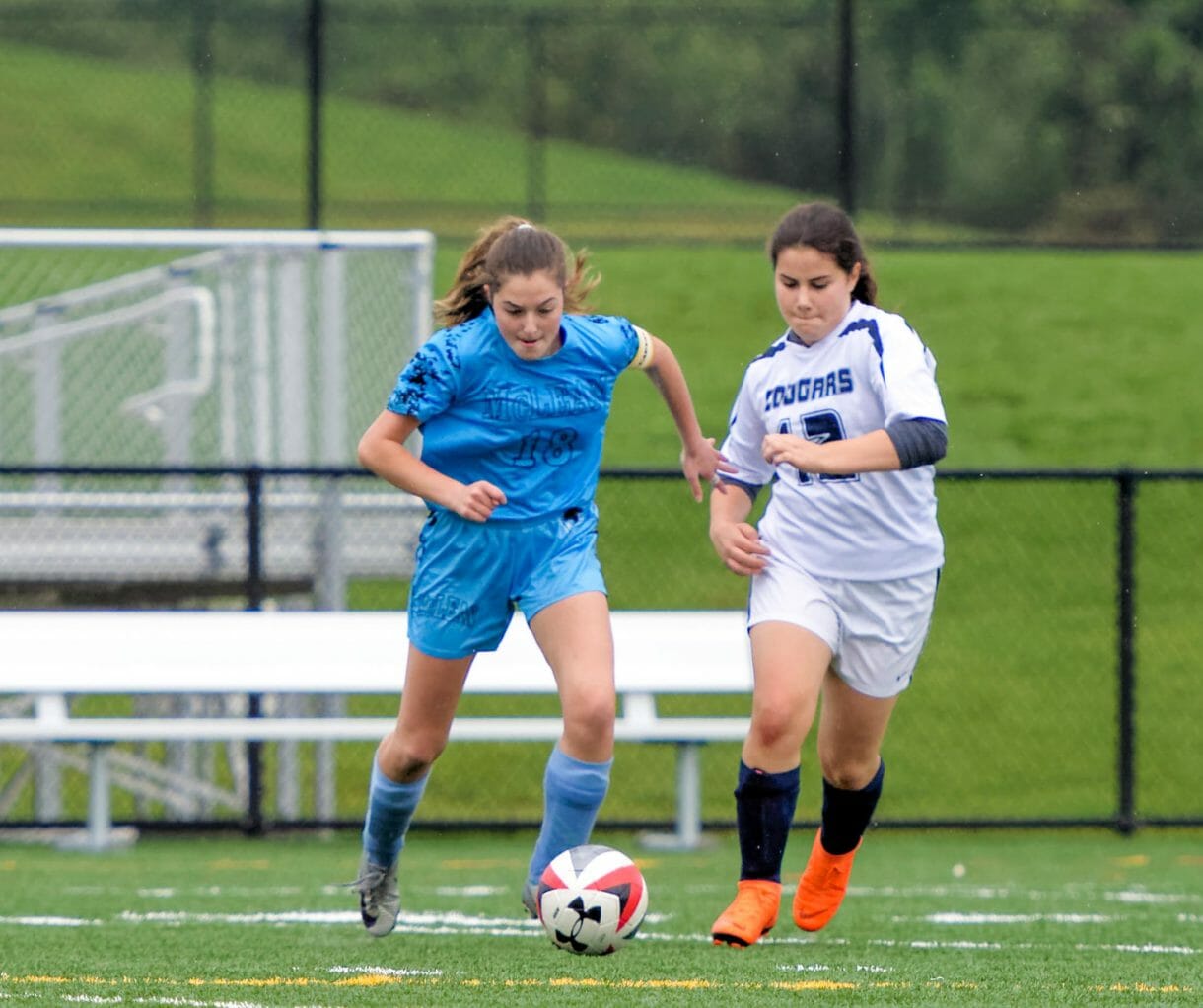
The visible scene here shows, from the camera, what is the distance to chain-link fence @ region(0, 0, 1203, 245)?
16547 mm

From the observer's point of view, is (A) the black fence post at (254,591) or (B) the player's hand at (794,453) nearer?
(B) the player's hand at (794,453)

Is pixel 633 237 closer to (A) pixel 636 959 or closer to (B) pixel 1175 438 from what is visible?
(B) pixel 1175 438

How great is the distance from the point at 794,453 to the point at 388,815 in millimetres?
1430

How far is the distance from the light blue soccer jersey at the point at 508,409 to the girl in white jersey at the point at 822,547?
0.45 m

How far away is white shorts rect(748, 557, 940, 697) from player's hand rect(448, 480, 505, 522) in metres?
0.83

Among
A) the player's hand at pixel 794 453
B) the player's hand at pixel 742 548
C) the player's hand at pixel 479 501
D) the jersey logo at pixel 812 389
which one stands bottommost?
the player's hand at pixel 742 548

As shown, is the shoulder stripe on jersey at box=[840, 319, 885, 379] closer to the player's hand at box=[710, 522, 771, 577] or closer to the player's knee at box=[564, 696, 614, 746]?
the player's hand at box=[710, 522, 771, 577]

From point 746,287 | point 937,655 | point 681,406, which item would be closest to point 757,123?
point 746,287

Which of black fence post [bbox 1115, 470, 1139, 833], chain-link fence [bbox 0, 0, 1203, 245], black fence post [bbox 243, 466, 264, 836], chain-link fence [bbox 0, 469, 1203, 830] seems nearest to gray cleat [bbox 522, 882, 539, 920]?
chain-link fence [bbox 0, 469, 1203, 830]

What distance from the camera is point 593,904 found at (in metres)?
4.74

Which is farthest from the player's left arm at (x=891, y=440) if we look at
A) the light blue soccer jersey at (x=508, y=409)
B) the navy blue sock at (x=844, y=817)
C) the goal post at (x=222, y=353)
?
the goal post at (x=222, y=353)

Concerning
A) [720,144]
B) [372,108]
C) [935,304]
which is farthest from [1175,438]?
[372,108]

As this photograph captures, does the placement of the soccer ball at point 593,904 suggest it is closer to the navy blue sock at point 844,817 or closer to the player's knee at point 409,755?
the player's knee at point 409,755

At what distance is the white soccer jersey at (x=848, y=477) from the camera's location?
5270mm
